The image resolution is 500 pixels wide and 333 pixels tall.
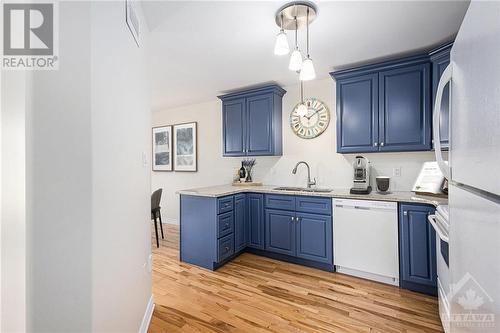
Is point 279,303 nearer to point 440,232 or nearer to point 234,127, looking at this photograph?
point 440,232

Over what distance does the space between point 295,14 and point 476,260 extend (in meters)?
1.78

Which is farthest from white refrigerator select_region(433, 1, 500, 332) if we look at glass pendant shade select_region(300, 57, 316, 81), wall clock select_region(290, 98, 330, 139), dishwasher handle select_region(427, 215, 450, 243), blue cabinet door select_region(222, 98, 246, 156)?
blue cabinet door select_region(222, 98, 246, 156)

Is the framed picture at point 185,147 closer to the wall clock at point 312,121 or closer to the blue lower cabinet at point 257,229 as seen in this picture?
the blue lower cabinet at point 257,229

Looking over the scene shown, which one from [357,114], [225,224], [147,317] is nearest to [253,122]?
[357,114]

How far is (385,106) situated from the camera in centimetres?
250

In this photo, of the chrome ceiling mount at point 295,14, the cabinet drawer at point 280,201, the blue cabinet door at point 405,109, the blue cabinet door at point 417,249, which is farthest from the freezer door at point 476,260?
the cabinet drawer at point 280,201

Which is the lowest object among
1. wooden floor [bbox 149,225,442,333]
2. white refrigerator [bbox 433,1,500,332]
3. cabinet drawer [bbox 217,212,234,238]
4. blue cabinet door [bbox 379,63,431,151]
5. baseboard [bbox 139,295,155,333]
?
wooden floor [bbox 149,225,442,333]

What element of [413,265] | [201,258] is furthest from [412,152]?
[201,258]

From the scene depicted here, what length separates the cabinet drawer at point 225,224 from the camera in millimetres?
2645

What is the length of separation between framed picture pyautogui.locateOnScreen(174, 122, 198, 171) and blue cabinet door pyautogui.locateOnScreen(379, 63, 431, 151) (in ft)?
10.1

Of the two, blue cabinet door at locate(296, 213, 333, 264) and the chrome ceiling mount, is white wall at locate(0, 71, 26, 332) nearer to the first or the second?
the chrome ceiling mount

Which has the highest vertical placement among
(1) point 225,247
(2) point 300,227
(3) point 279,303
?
(2) point 300,227

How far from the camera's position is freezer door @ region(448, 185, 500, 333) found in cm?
55

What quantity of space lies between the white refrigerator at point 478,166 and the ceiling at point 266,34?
116 centimetres
